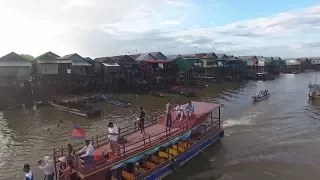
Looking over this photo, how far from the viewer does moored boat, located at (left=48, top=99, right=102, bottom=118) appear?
31859 mm

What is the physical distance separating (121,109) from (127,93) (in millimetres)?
13071

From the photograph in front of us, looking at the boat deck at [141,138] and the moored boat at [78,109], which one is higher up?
the boat deck at [141,138]

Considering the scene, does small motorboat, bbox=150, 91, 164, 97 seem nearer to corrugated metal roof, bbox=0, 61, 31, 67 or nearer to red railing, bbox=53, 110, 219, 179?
corrugated metal roof, bbox=0, 61, 31, 67

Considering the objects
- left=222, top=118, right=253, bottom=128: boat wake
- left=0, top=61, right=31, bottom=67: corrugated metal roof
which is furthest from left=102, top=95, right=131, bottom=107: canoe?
left=222, top=118, right=253, bottom=128: boat wake

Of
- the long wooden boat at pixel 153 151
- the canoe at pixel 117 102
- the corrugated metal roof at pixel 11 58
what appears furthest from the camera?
the corrugated metal roof at pixel 11 58

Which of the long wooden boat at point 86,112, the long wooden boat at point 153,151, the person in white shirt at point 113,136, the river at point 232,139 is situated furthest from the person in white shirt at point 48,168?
the long wooden boat at point 86,112

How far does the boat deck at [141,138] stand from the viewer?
1512 cm

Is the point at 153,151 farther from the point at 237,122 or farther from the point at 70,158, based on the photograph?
the point at 237,122

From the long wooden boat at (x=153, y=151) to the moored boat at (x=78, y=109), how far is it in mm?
13677

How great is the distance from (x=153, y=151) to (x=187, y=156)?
380cm

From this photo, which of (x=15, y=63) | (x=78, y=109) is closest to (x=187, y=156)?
(x=78, y=109)

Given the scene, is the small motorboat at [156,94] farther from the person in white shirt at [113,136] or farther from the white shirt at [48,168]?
the white shirt at [48,168]

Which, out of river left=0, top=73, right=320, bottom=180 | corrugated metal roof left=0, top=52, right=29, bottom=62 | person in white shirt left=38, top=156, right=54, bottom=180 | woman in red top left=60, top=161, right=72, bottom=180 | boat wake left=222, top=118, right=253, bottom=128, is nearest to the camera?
woman in red top left=60, top=161, right=72, bottom=180

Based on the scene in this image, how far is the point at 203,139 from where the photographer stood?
20.6 meters
